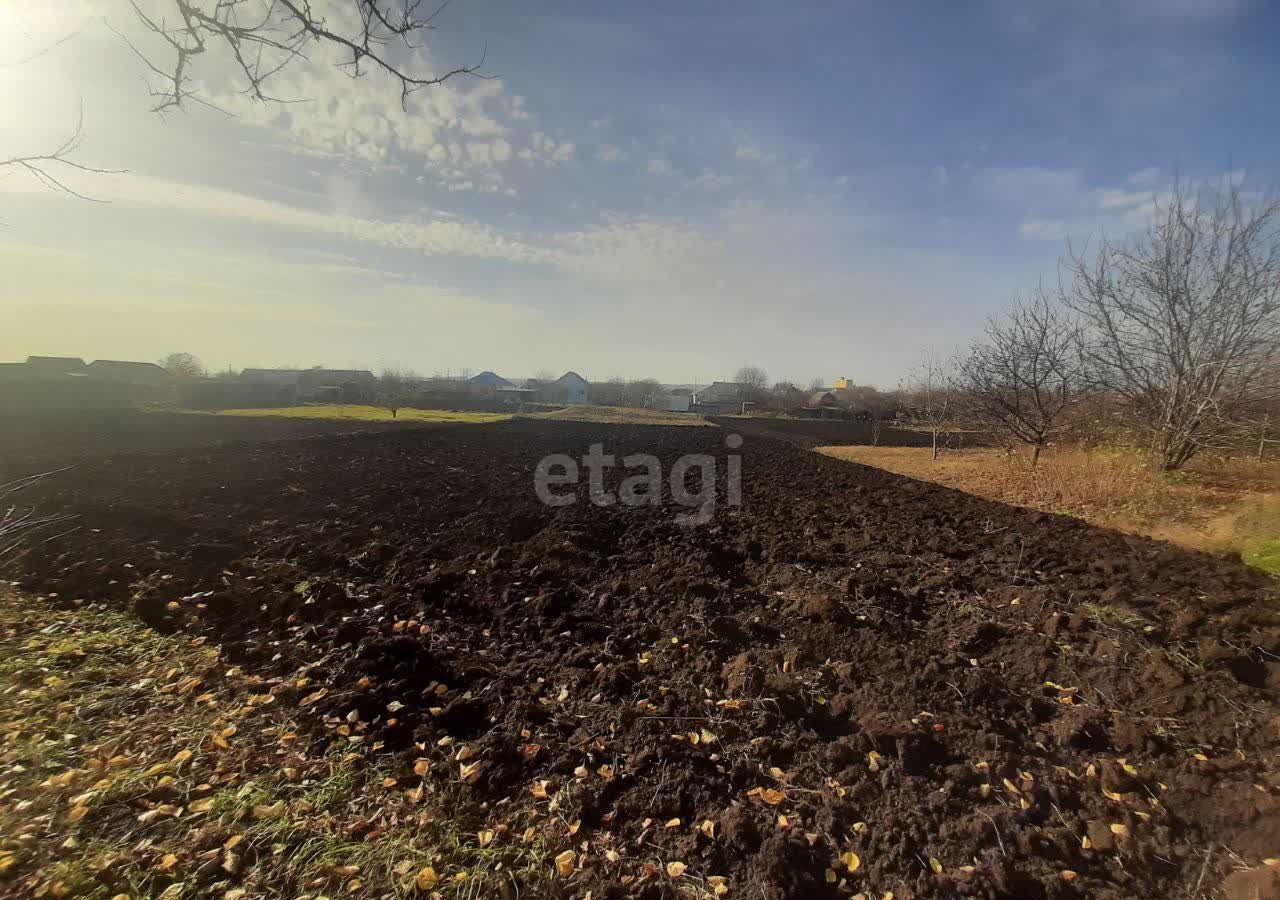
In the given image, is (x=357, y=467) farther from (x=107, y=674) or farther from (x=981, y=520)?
(x=981, y=520)

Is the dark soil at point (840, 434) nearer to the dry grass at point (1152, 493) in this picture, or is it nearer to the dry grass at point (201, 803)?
the dry grass at point (1152, 493)

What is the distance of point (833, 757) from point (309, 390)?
54884mm

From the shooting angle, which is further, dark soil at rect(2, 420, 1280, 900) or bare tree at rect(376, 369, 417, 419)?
bare tree at rect(376, 369, 417, 419)

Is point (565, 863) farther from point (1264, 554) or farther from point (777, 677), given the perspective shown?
point (1264, 554)

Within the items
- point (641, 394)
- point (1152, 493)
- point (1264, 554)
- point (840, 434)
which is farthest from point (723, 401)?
point (1264, 554)

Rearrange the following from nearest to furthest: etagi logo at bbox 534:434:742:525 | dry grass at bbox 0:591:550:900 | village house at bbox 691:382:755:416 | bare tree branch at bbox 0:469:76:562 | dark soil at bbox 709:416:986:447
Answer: dry grass at bbox 0:591:550:900
bare tree branch at bbox 0:469:76:562
etagi logo at bbox 534:434:742:525
dark soil at bbox 709:416:986:447
village house at bbox 691:382:755:416

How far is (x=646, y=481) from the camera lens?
36.1 ft

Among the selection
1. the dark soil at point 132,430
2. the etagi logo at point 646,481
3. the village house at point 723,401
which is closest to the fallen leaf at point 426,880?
the etagi logo at point 646,481

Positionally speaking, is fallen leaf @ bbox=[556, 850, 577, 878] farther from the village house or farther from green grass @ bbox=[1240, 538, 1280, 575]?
the village house

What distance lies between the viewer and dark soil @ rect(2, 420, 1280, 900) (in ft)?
8.05

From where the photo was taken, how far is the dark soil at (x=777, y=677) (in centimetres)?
245

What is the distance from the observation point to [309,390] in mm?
47750

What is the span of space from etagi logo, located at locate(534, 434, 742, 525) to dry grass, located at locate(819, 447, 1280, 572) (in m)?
5.08

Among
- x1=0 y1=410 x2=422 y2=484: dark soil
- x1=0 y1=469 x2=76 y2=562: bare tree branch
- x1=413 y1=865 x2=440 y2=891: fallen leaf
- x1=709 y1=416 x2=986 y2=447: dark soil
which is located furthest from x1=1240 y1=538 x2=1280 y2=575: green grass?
x1=0 y1=410 x2=422 y2=484: dark soil
